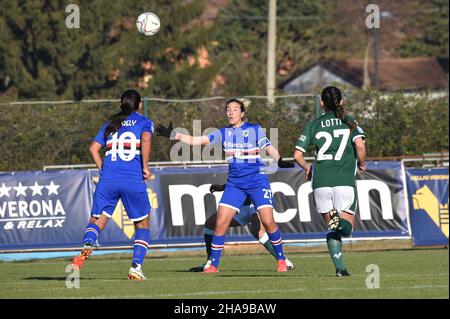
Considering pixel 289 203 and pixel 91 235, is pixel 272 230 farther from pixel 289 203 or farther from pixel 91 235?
pixel 289 203

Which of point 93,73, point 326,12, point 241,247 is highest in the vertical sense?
point 326,12

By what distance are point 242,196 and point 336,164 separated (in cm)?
154

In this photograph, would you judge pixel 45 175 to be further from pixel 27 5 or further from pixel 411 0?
pixel 411 0

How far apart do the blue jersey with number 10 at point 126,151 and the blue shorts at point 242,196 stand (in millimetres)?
1338

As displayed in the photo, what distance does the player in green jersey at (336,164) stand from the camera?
1219cm

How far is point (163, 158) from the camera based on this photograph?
72.2ft

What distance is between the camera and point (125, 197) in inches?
486

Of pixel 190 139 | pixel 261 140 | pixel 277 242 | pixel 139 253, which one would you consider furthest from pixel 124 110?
pixel 277 242

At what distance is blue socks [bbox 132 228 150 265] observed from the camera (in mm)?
12219

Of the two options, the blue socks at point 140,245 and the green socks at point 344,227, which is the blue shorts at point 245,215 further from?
the green socks at point 344,227
